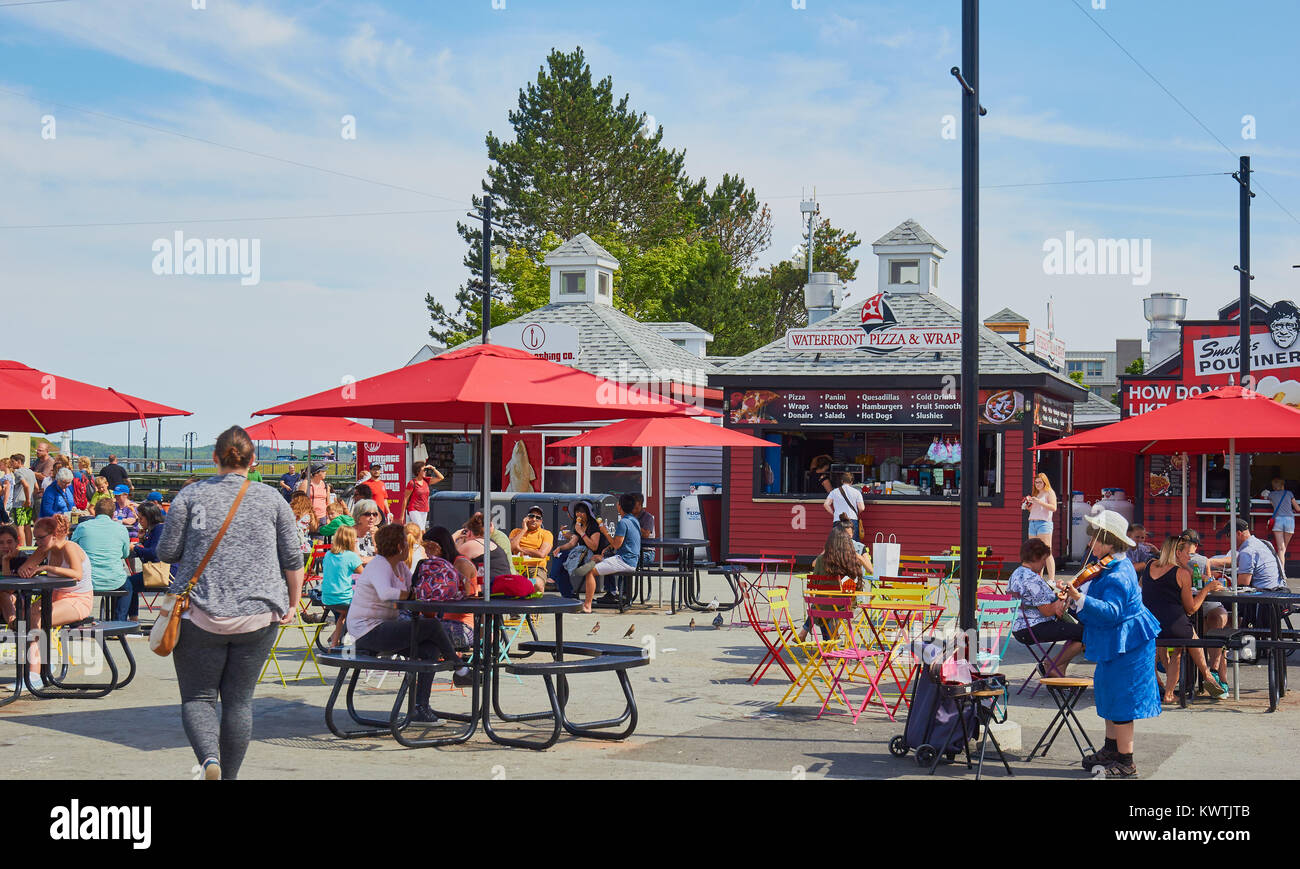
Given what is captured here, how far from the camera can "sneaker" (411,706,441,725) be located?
28.0 feet

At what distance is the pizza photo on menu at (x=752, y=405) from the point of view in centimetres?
2266

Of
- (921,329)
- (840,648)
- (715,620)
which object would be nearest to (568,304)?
(921,329)

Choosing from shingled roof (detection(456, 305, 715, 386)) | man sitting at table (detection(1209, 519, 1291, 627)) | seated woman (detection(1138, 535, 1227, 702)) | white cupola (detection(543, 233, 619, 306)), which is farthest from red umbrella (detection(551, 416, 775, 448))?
white cupola (detection(543, 233, 619, 306))

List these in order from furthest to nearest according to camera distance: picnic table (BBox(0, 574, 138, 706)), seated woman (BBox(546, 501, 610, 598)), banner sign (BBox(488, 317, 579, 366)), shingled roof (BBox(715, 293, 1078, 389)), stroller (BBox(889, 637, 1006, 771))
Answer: banner sign (BBox(488, 317, 579, 366)) → shingled roof (BBox(715, 293, 1078, 389)) → seated woman (BBox(546, 501, 610, 598)) → picnic table (BBox(0, 574, 138, 706)) → stroller (BBox(889, 637, 1006, 771))

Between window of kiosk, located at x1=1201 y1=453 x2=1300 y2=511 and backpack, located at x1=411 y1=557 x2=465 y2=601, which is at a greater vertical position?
window of kiosk, located at x1=1201 y1=453 x2=1300 y2=511

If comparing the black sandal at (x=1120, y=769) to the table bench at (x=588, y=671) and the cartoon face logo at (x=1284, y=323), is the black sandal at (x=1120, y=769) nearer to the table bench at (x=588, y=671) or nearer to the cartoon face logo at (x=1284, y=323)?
the table bench at (x=588, y=671)

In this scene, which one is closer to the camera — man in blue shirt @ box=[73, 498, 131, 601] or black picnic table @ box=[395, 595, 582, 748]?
black picnic table @ box=[395, 595, 582, 748]

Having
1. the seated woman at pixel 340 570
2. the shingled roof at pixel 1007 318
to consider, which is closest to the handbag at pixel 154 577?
the seated woman at pixel 340 570

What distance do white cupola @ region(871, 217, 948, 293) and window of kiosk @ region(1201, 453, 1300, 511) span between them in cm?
612

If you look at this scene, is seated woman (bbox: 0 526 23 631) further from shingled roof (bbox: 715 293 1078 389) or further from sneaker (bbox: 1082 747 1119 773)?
shingled roof (bbox: 715 293 1078 389)

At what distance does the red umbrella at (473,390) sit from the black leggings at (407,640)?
134cm

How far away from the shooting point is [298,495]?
15.3 m
